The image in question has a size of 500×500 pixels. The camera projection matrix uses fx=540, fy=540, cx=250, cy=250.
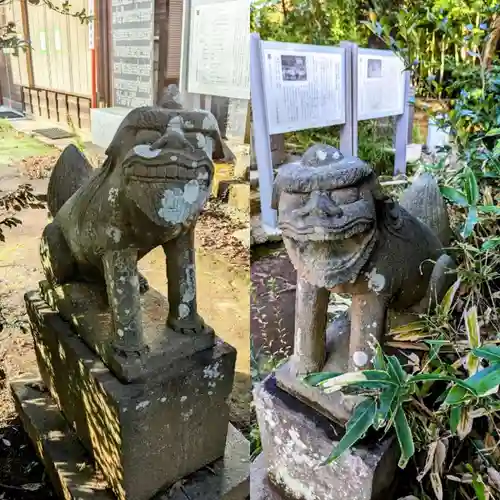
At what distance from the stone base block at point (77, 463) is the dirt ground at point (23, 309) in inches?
1.2

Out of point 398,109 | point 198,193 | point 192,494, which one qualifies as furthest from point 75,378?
point 398,109

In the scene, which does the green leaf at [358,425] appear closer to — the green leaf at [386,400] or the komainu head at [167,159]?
the green leaf at [386,400]

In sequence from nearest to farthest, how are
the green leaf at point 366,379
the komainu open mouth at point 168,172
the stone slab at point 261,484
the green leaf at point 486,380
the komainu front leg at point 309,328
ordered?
the green leaf at point 486,380, the green leaf at point 366,379, the komainu open mouth at point 168,172, the komainu front leg at point 309,328, the stone slab at point 261,484

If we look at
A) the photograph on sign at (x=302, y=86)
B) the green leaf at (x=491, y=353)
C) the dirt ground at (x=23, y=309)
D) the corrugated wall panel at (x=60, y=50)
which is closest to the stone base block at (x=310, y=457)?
the dirt ground at (x=23, y=309)

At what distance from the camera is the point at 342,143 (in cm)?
76

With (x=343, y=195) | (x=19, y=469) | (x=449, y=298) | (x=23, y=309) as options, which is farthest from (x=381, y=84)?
(x=19, y=469)

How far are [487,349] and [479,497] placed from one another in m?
0.28

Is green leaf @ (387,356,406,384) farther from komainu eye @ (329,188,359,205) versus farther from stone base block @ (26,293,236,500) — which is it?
stone base block @ (26,293,236,500)

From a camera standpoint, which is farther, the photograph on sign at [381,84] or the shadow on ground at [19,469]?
the shadow on ground at [19,469]

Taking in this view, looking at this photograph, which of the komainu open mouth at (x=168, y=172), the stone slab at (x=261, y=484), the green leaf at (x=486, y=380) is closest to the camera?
the green leaf at (x=486, y=380)

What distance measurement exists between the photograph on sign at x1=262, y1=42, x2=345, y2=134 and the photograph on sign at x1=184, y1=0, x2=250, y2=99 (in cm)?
3

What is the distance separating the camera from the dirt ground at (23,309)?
2.96 feet

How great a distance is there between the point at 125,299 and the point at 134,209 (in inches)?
6.4

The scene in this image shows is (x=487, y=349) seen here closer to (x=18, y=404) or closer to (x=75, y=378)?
(x=75, y=378)
